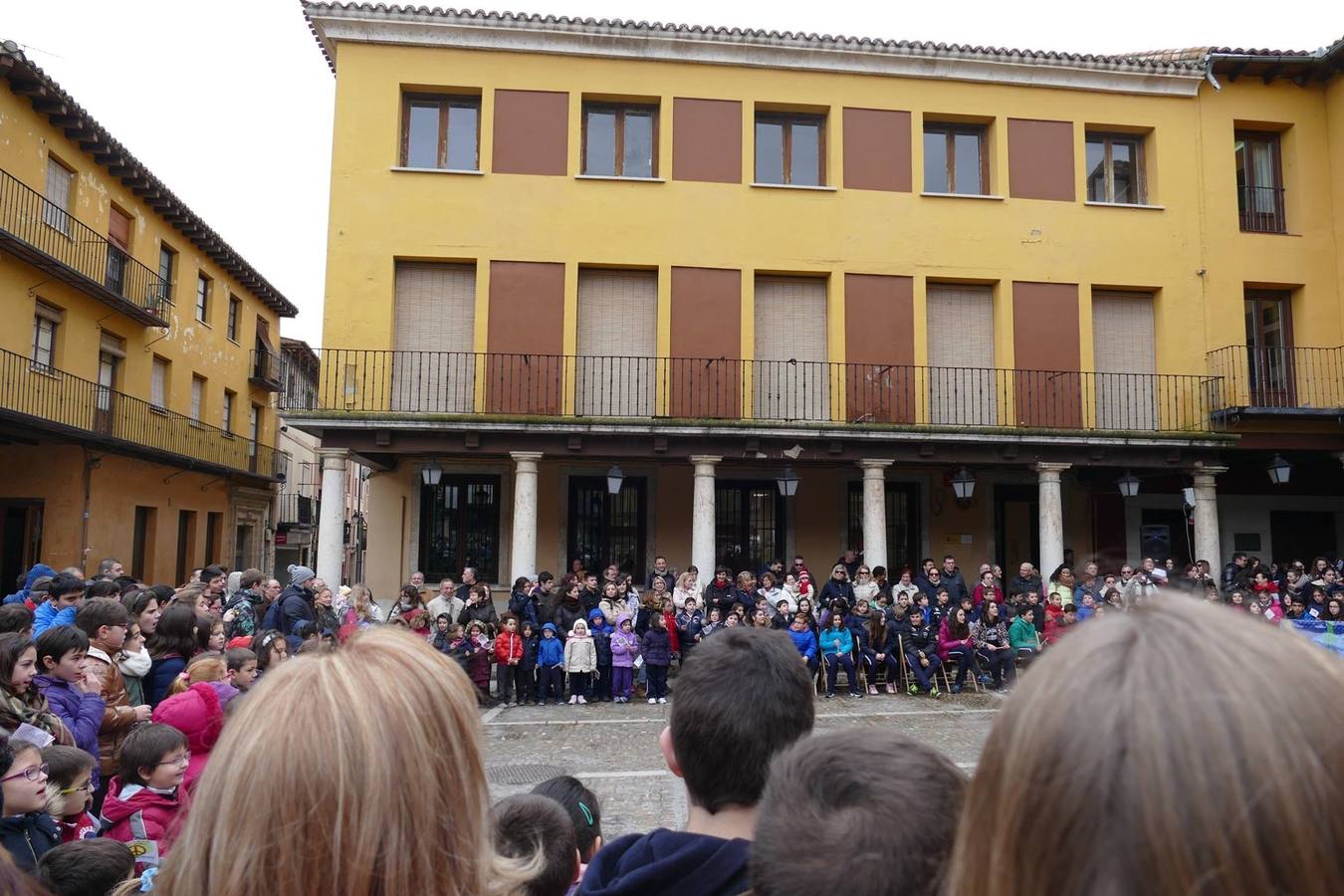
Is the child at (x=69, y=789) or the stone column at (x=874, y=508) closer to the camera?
the child at (x=69, y=789)

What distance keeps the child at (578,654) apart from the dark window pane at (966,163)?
11.5 meters

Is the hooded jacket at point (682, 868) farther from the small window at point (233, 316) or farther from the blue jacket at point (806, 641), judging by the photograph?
the small window at point (233, 316)

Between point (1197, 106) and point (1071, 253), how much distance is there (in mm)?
4035

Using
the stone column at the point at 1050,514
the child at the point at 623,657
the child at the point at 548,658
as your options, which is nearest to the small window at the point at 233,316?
the child at the point at 548,658

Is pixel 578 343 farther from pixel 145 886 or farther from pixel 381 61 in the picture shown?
pixel 145 886

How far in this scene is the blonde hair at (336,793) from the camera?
1261mm

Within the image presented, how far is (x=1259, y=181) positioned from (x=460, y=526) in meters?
17.5

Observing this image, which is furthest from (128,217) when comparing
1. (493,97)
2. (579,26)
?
(579,26)

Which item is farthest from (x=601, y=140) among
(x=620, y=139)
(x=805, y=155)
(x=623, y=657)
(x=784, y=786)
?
(x=784, y=786)

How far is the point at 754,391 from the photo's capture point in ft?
53.4

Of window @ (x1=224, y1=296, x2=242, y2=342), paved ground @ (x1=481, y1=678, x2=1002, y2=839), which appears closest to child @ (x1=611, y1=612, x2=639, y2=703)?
paved ground @ (x1=481, y1=678, x2=1002, y2=839)

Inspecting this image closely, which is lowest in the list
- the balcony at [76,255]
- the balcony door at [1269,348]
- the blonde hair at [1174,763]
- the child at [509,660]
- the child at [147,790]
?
the child at [509,660]

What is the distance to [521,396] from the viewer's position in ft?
51.5

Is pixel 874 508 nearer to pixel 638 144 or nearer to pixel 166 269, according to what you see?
pixel 638 144
